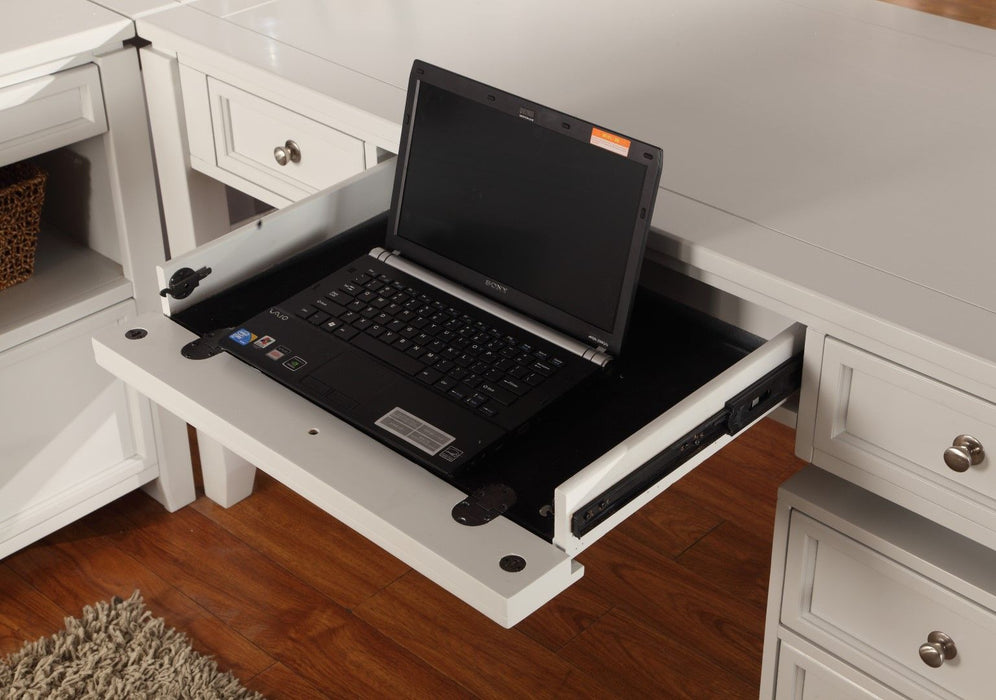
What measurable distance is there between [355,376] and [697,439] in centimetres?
28

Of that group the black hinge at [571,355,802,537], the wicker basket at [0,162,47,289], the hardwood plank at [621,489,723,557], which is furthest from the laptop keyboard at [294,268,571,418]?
the hardwood plank at [621,489,723,557]

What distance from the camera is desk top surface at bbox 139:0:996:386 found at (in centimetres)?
90

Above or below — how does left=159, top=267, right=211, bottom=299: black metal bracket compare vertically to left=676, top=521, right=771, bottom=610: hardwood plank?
above

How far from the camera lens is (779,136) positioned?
1079mm

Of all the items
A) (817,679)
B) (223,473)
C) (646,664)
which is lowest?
(646,664)

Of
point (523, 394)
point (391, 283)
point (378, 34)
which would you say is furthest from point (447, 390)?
point (378, 34)

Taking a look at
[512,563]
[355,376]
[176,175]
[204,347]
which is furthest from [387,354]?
[176,175]

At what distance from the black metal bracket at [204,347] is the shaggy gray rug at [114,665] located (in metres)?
0.67

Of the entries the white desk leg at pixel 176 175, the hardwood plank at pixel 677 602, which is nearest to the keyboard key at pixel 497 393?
the white desk leg at pixel 176 175

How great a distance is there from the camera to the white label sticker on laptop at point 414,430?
0.87 metres

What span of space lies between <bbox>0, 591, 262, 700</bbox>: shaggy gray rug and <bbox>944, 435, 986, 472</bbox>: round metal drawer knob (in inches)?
37.8

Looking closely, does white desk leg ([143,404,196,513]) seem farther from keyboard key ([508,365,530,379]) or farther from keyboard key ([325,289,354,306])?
keyboard key ([508,365,530,379])

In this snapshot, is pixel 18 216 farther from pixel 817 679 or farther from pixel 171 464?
pixel 817 679

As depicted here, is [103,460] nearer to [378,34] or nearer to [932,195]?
[378,34]
